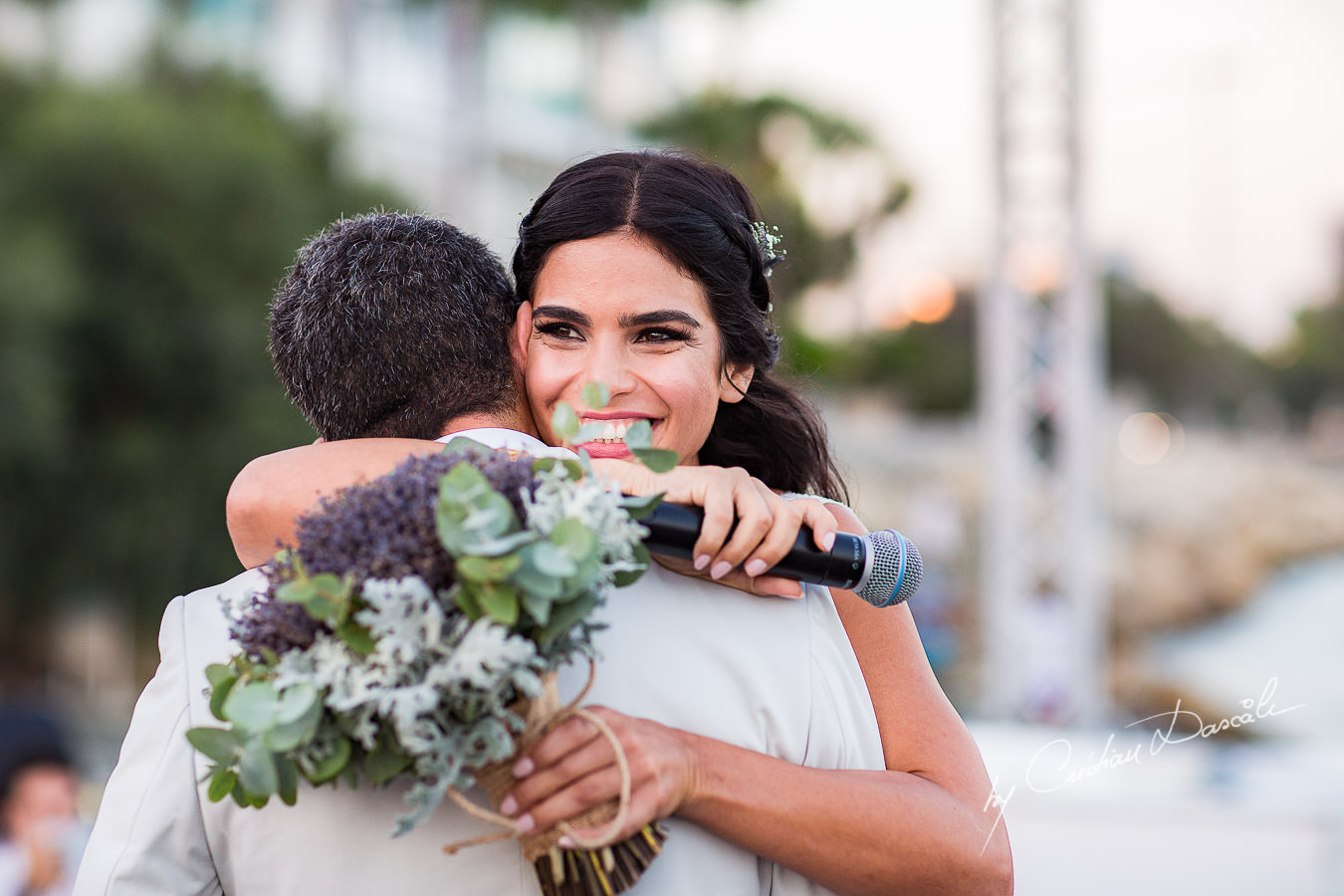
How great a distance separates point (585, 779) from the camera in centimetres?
145

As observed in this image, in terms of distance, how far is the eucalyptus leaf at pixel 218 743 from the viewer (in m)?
1.40

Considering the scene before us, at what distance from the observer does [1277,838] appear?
5438 mm

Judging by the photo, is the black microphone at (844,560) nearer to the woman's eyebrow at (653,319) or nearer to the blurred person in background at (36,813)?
the woman's eyebrow at (653,319)

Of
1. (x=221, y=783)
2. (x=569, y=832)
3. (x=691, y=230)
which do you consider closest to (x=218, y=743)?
(x=221, y=783)

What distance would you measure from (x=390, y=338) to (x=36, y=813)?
365cm

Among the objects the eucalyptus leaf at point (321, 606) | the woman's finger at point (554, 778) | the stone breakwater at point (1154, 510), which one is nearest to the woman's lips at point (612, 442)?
the woman's finger at point (554, 778)

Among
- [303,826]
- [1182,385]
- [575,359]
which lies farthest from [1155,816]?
[1182,385]

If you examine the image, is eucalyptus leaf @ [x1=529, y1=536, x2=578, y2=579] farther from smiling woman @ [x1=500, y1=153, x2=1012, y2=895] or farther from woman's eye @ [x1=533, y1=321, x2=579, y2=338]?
woman's eye @ [x1=533, y1=321, x2=579, y2=338]

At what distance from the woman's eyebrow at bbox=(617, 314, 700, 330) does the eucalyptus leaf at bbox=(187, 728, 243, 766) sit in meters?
0.98

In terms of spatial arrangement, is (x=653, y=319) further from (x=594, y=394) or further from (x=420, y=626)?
(x=420, y=626)

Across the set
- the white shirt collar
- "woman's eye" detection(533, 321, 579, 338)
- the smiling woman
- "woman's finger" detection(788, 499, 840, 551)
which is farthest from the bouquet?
"woman's eye" detection(533, 321, 579, 338)

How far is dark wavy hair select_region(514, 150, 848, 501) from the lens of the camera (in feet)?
7.04

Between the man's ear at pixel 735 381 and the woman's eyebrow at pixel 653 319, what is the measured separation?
24cm

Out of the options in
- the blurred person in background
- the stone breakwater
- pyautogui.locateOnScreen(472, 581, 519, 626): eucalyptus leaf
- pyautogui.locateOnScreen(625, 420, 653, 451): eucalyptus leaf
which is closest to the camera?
pyautogui.locateOnScreen(472, 581, 519, 626): eucalyptus leaf
